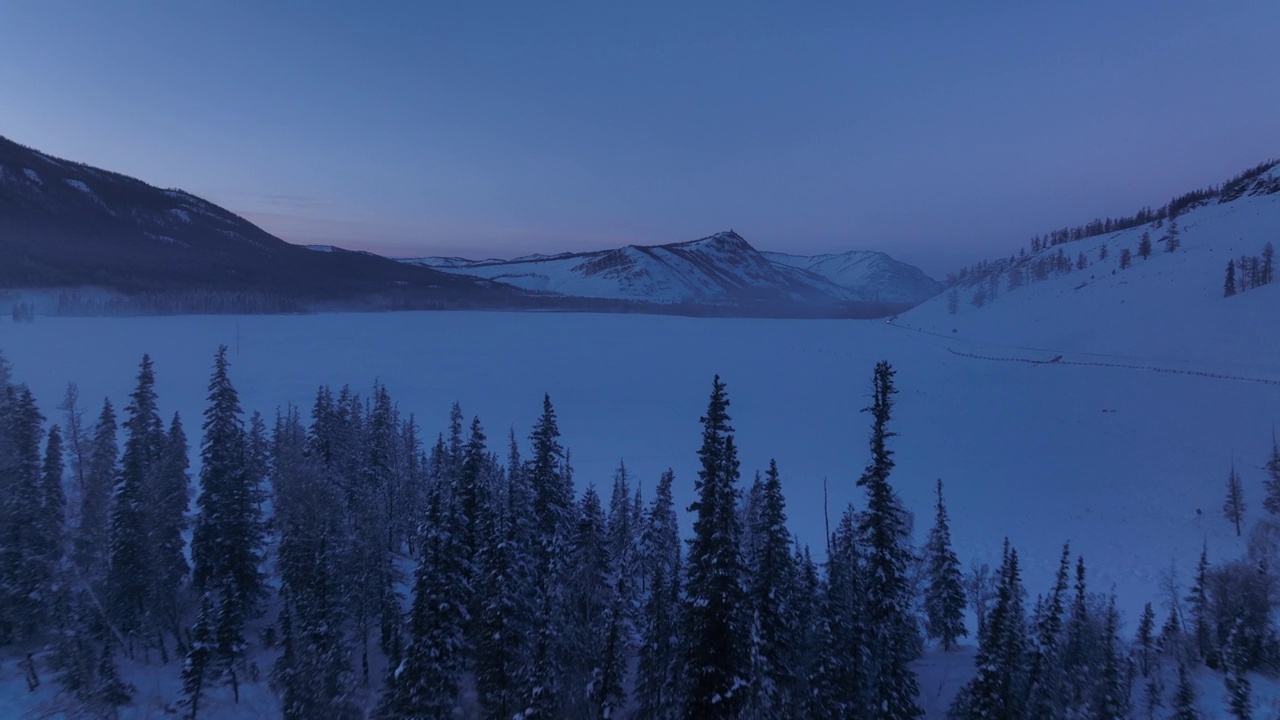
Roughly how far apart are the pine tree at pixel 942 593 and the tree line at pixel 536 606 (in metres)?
0.13

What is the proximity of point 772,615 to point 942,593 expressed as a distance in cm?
1526

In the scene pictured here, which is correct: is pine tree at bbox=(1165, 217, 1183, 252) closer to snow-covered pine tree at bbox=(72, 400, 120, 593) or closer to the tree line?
the tree line

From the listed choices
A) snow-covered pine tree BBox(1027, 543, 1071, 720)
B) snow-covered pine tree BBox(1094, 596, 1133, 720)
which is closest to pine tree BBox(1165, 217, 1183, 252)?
snow-covered pine tree BBox(1094, 596, 1133, 720)

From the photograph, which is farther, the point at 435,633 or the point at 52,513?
the point at 52,513

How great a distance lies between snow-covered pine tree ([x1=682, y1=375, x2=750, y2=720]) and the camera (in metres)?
13.4

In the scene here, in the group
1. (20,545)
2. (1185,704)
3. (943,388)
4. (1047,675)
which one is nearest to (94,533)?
(20,545)

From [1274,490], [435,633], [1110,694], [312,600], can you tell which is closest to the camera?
[1110,694]

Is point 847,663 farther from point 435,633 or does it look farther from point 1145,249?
point 1145,249

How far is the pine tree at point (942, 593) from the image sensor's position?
84.9 ft

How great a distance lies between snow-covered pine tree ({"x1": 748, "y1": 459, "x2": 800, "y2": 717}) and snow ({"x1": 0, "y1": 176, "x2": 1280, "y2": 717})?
8234 millimetres

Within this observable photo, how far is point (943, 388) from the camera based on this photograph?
79.8 meters

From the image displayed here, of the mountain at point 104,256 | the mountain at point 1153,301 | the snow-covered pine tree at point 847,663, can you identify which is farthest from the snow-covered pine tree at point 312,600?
the mountain at point 104,256

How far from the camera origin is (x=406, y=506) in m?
35.2

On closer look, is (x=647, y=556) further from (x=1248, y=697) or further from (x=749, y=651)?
(x=1248, y=697)
